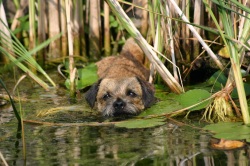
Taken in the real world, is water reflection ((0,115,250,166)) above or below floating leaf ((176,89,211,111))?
below

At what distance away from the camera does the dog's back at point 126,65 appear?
29.6ft

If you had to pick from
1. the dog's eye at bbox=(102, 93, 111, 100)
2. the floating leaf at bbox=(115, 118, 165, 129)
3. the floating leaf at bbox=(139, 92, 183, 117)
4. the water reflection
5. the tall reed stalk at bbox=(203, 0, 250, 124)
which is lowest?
the water reflection

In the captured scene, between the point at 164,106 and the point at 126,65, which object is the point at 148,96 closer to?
Result: the point at 164,106

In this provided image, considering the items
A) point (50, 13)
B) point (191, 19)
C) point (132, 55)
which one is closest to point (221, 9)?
point (191, 19)

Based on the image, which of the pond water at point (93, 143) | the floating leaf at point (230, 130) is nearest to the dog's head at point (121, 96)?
the pond water at point (93, 143)

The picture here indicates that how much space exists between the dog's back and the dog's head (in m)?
0.52

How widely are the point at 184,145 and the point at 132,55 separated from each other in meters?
4.01

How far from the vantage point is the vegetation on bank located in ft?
20.6

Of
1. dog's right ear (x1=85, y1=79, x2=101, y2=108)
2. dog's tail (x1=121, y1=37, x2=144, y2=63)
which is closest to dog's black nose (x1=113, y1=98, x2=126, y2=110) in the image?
dog's right ear (x1=85, y1=79, x2=101, y2=108)

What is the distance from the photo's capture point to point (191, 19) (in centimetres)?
880

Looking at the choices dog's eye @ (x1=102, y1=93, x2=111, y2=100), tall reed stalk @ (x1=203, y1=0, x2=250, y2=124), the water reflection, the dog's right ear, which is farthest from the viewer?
dog's eye @ (x1=102, y1=93, x2=111, y2=100)

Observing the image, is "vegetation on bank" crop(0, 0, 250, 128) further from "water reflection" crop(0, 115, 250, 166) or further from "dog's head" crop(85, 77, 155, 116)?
"water reflection" crop(0, 115, 250, 166)

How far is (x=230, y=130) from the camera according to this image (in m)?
6.12

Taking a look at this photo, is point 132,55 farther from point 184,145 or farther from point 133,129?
point 184,145
